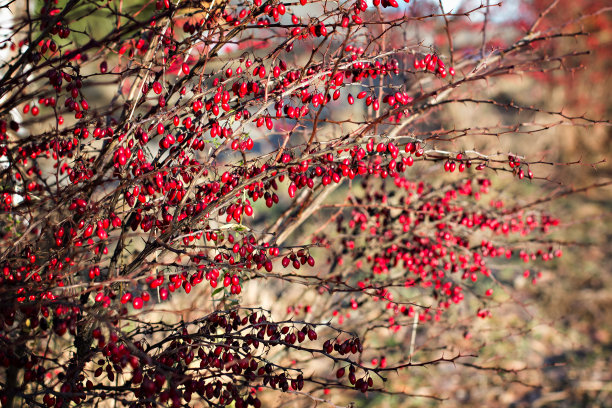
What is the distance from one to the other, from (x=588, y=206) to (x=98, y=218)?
8616mm

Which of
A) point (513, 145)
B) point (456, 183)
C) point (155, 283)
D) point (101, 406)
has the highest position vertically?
point (513, 145)

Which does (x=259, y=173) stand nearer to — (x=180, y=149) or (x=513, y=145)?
(x=180, y=149)

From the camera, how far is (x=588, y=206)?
8.60 metres

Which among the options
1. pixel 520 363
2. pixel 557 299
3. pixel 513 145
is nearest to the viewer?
pixel 520 363

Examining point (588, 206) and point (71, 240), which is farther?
point (588, 206)

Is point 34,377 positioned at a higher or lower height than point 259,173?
lower

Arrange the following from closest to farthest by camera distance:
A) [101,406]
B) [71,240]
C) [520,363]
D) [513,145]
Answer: [71,240], [101,406], [520,363], [513,145]

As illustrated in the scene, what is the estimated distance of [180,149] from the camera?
225 centimetres

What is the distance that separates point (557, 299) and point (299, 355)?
369 cm

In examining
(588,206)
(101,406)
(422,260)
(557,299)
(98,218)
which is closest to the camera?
(98,218)

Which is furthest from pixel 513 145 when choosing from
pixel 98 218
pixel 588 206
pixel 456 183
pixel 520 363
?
pixel 98 218

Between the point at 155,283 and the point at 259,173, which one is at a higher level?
the point at 259,173

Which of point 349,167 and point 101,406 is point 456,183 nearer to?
point 349,167

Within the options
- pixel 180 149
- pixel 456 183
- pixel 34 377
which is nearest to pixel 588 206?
pixel 456 183
